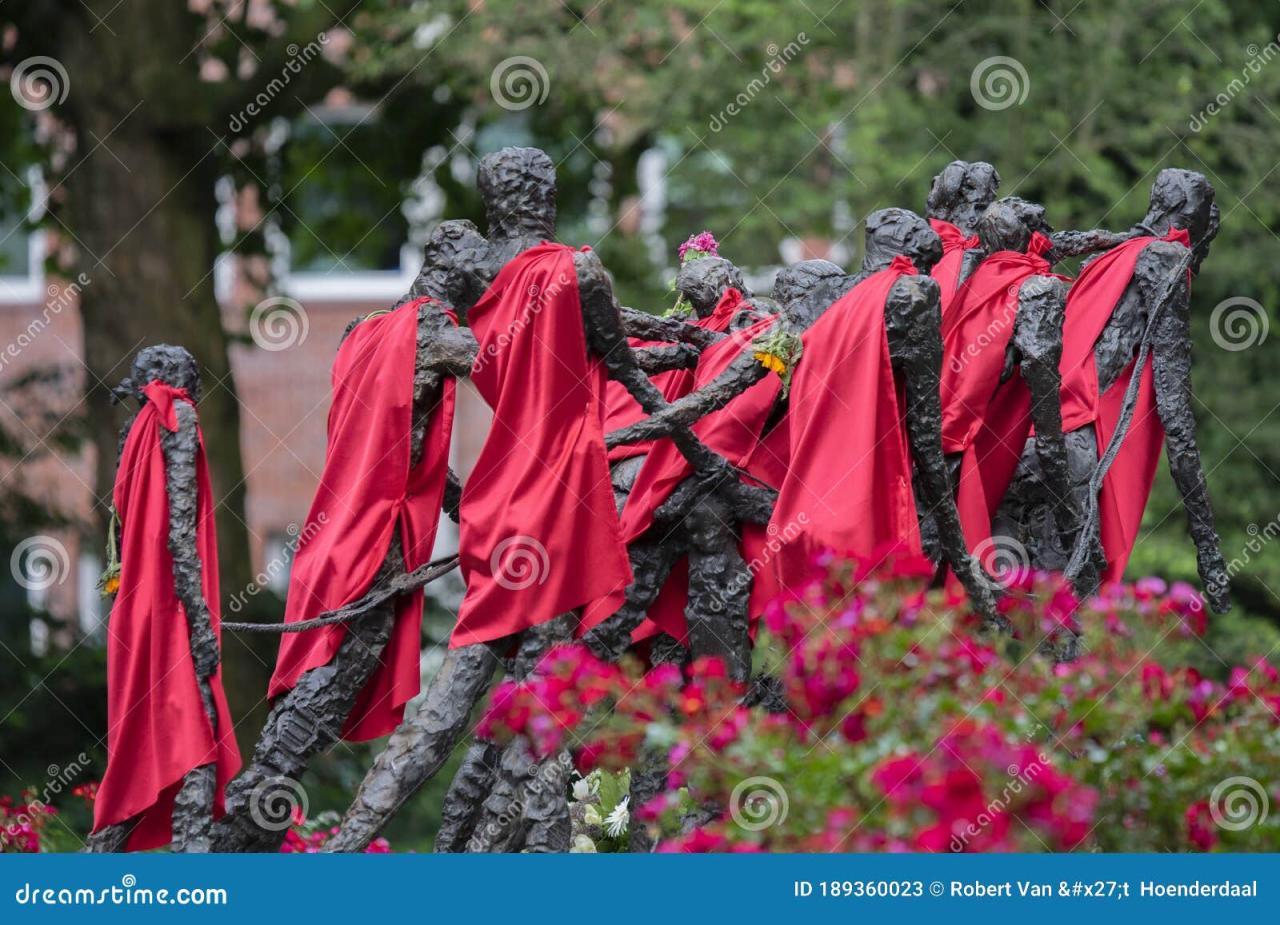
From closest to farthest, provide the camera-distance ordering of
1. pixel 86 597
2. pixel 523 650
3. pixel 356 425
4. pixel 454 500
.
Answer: pixel 523 650
pixel 356 425
pixel 454 500
pixel 86 597

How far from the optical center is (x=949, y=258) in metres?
9.23

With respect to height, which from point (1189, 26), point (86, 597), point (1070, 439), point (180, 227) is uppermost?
point (1189, 26)

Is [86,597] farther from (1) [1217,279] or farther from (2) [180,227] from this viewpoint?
(1) [1217,279]

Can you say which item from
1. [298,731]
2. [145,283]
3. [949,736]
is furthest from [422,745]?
[145,283]

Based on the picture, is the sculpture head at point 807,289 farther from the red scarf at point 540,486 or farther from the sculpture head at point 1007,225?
the red scarf at point 540,486

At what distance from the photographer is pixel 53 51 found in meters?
15.2

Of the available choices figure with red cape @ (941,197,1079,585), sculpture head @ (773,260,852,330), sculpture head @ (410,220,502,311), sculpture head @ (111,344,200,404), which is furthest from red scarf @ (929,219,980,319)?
sculpture head @ (111,344,200,404)

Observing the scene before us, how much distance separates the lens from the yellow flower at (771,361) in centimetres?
796

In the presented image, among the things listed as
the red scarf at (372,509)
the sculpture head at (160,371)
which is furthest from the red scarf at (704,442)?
the sculpture head at (160,371)

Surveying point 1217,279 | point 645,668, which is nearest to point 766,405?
point 645,668

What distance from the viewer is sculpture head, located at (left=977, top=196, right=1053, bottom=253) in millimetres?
9109

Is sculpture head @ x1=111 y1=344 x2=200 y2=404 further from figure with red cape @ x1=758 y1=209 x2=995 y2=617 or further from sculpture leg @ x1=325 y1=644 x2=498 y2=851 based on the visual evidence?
figure with red cape @ x1=758 y1=209 x2=995 y2=617

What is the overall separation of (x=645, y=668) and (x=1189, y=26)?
33.8ft

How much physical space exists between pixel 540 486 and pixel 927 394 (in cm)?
145
